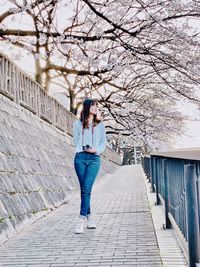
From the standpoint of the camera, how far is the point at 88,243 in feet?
18.4

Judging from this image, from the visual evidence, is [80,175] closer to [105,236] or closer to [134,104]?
[105,236]

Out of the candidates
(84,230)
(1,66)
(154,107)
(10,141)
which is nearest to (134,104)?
(154,107)

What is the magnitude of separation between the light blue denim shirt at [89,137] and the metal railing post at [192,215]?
2938 millimetres

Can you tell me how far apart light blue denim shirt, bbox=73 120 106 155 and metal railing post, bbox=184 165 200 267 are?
2938 mm

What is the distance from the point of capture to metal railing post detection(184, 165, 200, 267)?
12.0 ft

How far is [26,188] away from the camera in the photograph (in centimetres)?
802

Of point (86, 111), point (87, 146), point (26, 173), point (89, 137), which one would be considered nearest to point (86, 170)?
point (87, 146)

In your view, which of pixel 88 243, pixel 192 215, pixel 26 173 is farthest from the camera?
pixel 26 173

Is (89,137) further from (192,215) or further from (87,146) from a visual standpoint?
(192,215)

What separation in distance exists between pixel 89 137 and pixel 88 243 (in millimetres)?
1651

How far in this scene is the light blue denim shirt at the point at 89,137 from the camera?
6.52 meters

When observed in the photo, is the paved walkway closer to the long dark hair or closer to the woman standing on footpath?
the woman standing on footpath

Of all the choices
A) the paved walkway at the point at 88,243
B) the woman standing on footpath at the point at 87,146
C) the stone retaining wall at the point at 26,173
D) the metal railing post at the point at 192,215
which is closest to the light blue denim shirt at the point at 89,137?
the woman standing on footpath at the point at 87,146

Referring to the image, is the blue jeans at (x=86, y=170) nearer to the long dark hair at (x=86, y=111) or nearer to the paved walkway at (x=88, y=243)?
the long dark hair at (x=86, y=111)
